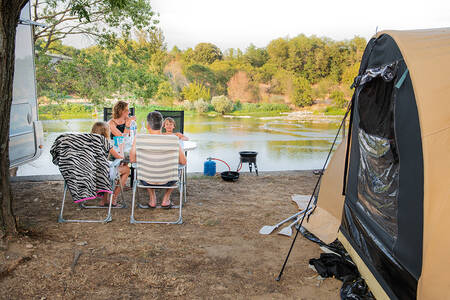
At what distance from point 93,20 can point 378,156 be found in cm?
616

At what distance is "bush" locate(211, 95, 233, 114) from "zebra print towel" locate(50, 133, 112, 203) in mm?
7516

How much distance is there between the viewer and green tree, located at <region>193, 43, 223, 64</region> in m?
10.9

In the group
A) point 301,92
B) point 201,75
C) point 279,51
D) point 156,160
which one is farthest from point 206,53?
point 156,160

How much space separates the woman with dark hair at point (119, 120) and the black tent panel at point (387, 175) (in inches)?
120

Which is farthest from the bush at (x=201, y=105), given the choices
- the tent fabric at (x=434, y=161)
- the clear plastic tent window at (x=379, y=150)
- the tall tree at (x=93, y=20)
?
the tent fabric at (x=434, y=161)

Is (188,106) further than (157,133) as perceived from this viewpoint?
Yes

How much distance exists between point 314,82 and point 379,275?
10.0 m

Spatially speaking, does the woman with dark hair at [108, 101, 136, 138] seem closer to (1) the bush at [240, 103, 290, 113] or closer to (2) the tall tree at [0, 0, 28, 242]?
(2) the tall tree at [0, 0, 28, 242]

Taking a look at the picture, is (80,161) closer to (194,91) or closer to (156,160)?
(156,160)

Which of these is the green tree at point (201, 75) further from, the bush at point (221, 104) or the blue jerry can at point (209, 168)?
the blue jerry can at point (209, 168)

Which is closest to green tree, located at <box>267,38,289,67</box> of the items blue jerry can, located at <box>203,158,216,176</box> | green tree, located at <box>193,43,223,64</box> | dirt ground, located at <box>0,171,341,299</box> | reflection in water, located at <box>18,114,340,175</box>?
green tree, located at <box>193,43,223,64</box>

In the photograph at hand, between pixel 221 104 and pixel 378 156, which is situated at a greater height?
pixel 221 104

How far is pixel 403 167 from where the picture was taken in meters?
1.99

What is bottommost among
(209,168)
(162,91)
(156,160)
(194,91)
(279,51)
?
(209,168)
